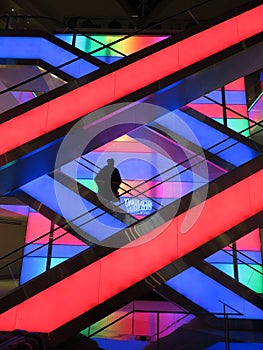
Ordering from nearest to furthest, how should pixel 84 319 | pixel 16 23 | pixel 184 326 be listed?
pixel 84 319 < pixel 184 326 < pixel 16 23

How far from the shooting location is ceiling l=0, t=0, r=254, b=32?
11.7 m

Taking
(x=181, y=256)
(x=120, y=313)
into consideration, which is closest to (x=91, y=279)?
(x=181, y=256)

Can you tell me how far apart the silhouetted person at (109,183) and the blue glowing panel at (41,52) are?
7.61ft

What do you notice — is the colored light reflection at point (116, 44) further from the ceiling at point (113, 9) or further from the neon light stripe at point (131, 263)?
the neon light stripe at point (131, 263)

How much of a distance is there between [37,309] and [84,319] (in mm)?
500

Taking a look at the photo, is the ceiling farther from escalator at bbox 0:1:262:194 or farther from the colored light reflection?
escalator at bbox 0:1:262:194

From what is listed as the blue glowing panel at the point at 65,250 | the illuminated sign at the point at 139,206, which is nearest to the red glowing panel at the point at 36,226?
the blue glowing panel at the point at 65,250

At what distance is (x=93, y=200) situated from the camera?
5.90 m

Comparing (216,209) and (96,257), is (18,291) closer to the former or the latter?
(96,257)

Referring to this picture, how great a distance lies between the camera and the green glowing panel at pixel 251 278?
7.77 meters

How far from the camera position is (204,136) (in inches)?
259

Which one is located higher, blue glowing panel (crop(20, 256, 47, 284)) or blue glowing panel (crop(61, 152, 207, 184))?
blue glowing panel (crop(61, 152, 207, 184))

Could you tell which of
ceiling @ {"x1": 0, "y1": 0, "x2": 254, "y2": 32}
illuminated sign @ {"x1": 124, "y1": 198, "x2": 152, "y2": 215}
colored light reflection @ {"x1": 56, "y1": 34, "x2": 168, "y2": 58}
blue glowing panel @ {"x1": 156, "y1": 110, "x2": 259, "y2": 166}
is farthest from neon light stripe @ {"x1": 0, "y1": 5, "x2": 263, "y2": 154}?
ceiling @ {"x1": 0, "y1": 0, "x2": 254, "y2": 32}

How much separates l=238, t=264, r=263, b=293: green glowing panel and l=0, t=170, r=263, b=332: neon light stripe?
394 centimetres
